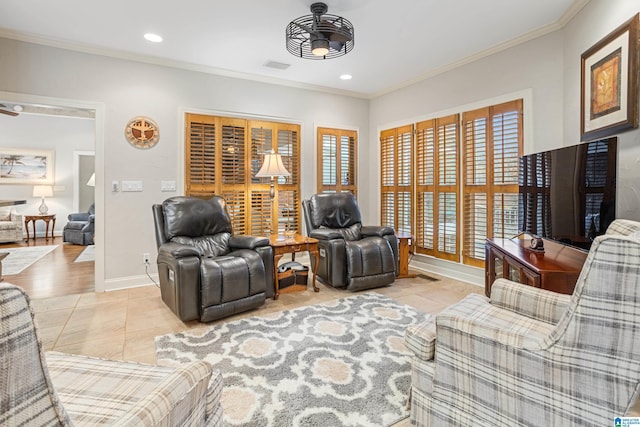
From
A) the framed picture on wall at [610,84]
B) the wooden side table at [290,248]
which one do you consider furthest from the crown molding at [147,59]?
the framed picture on wall at [610,84]

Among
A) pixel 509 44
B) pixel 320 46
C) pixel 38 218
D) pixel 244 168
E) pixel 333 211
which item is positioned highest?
pixel 509 44

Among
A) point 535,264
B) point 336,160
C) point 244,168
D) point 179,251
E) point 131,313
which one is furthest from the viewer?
point 336,160

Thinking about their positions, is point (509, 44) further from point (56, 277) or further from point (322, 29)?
point (56, 277)

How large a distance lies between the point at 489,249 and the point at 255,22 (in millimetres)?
3082

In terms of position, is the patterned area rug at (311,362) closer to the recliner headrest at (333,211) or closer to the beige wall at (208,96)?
the recliner headrest at (333,211)

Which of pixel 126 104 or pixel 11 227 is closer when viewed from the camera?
pixel 126 104

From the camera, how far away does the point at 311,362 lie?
214 cm

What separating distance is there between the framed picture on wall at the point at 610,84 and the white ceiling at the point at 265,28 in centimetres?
61

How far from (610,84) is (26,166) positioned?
9981 millimetres

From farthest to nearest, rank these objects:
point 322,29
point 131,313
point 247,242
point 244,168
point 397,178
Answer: point 397,178 → point 244,168 → point 247,242 → point 131,313 → point 322,29

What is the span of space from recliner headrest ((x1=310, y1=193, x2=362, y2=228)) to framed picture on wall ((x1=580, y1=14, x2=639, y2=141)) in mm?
2396

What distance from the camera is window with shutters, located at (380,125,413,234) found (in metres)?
4.84

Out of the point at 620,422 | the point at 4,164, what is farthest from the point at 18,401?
the point at 4,164

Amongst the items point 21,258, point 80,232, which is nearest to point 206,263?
point 21,258
